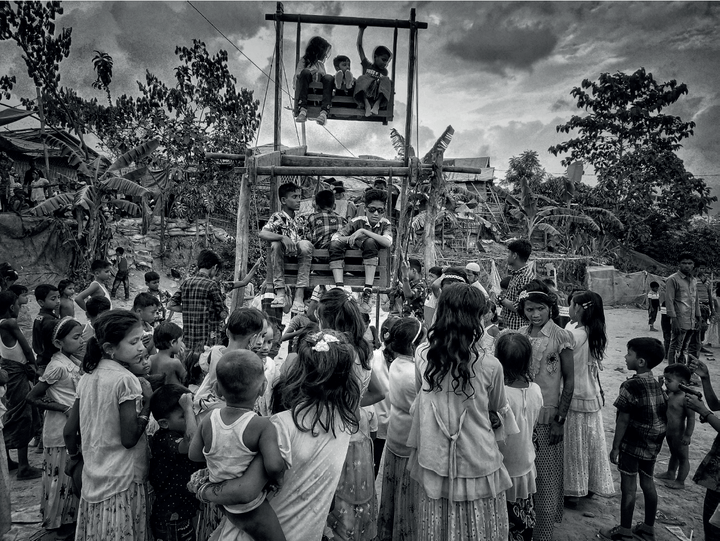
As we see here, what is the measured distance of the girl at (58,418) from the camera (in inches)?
127

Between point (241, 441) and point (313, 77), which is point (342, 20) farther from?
point (241, 441)

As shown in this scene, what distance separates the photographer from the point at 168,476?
2.62 m

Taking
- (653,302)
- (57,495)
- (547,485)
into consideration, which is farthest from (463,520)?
(653,302)

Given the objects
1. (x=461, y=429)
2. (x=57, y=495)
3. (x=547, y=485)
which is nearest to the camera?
(x=461, y=429)

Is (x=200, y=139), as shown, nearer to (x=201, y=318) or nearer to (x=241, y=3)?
(x=241, y=3)

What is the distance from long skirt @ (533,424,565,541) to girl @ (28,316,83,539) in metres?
3.44

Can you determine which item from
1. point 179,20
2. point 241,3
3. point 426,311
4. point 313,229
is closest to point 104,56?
point 241,3

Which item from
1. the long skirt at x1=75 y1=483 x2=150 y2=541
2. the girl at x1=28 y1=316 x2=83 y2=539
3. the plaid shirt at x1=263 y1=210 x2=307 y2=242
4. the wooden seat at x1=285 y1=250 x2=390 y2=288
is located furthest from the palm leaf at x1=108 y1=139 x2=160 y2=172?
the long skirt at x1=75 y1=483 x2=150 y2=541

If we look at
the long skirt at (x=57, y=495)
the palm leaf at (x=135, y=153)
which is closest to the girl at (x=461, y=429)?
the long skirt at (x=57, y=495)

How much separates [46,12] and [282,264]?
18784 mm

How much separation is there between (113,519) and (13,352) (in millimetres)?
2767

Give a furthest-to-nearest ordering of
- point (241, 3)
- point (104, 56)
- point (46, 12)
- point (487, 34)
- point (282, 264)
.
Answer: point (487, 34) → point (241, 3) → point (104, 56) → point (46, 12) → point (282, 264)

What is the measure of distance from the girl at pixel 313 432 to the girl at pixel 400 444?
761mm

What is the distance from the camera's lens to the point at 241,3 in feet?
78.3
